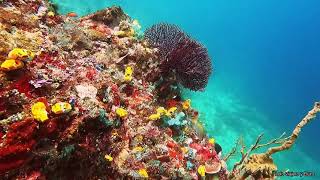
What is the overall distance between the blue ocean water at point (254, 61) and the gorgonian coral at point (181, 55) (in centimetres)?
116

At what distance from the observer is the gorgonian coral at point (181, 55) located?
6062mm

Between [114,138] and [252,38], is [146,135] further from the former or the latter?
[252,38]

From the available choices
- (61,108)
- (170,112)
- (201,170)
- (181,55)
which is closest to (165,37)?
(181,55)

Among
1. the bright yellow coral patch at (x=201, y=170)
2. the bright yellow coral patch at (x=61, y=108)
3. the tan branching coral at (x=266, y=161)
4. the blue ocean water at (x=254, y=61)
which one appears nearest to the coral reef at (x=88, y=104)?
the bright yellow coral patch at (x=61, y=108)

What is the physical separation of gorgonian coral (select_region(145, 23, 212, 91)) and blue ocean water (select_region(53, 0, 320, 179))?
3.81 feet

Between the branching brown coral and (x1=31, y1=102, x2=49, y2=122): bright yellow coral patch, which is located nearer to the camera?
(x1=31, y1=102, x2=49, y2=122): bright yellow coral patch

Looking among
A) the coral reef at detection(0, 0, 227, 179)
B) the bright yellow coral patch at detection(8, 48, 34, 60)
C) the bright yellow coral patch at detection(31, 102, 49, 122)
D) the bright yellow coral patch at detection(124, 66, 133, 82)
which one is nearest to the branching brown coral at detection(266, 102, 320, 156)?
the coral reef at detection(0, 0, 227, 179)

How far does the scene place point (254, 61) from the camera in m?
66.4

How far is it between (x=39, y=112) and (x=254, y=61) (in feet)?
221

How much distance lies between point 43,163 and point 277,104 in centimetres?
3829

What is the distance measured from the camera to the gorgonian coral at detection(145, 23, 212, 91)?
606cm

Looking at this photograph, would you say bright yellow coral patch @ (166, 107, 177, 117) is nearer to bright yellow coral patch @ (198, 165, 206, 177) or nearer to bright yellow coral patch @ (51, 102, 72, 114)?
bright yellow coral patch @ (198, 165, 206, 177)

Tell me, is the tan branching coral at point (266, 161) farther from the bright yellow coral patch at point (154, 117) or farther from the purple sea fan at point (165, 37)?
the purple sea fan at point (165, 37)

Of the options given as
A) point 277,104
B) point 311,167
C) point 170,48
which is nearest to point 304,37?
point 277,104
